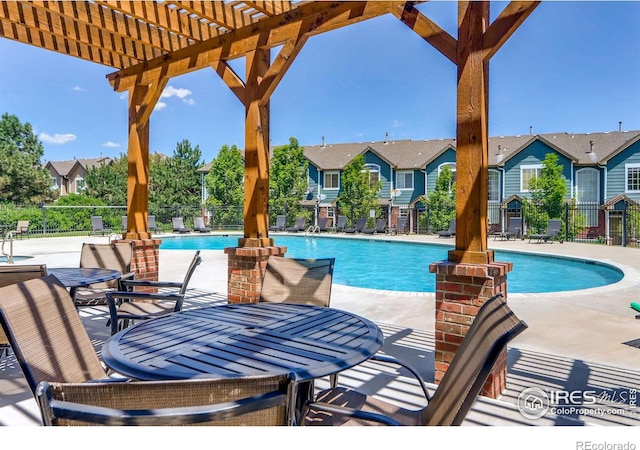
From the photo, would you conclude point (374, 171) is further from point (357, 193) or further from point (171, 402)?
point (171, 402)

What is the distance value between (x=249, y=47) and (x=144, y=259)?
3.20 m

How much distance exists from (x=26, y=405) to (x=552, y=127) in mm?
29425

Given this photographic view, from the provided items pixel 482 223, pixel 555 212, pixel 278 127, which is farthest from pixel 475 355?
pixel 278 127

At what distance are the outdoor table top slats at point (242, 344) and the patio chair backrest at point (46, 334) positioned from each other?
22cm

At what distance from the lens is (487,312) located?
1767 millimetres

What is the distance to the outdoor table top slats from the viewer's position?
167cm

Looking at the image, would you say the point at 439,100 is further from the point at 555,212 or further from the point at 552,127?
the point at 555,212

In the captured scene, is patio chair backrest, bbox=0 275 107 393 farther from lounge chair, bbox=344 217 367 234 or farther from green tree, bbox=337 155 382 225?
green tree, bbox=337 155 382 225

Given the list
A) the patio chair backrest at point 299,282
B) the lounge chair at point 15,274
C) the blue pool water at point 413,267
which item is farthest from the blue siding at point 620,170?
the lounge chair at point 15,274

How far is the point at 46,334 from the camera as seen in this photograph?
1933mm

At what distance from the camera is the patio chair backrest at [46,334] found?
5.73 feet

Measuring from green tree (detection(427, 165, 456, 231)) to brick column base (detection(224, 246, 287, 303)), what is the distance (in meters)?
17.6

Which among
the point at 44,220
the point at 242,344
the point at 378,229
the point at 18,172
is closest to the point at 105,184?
the point at 18,172

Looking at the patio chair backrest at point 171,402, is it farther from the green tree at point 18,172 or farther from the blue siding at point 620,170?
the green tree at point 18,172
